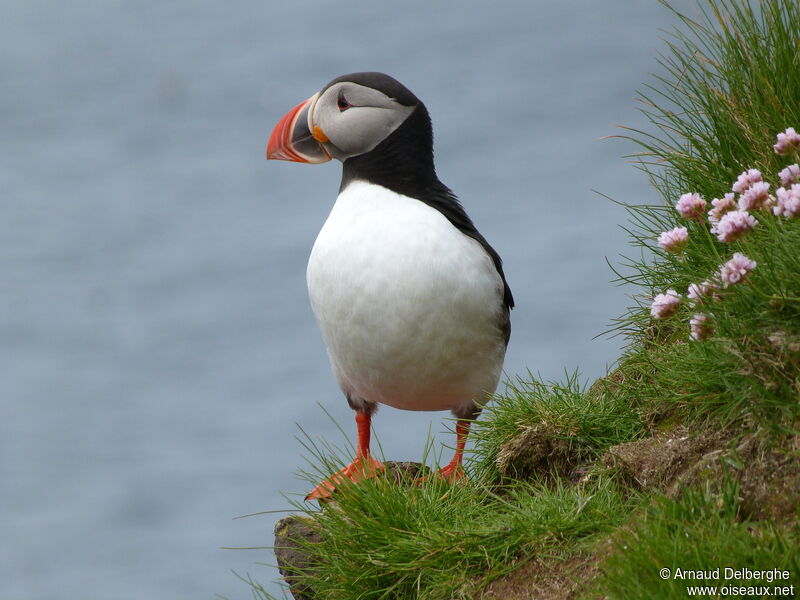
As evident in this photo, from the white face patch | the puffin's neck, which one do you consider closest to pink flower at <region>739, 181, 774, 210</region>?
the puffin's neck

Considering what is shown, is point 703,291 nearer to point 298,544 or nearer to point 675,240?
point 675,240

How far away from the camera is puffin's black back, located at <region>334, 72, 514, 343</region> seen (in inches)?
190

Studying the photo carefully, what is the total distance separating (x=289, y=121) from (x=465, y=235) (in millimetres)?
934

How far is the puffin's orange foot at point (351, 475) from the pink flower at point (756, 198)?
64.8 inches

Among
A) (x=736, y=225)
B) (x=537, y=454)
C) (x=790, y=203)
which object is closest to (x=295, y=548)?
(x=537, y=454)

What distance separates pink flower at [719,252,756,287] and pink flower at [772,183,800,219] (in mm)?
179

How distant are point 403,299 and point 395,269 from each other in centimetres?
12

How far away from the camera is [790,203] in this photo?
326 centimetres

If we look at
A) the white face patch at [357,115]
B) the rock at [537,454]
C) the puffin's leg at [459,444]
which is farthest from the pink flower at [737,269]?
the white face patch at [357,115]

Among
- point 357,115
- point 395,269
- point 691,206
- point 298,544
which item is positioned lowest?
point 298,544

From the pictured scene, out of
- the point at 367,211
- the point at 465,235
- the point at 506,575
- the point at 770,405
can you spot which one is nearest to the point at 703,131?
the point at 465,235

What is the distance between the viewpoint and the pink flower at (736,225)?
334 centimetres

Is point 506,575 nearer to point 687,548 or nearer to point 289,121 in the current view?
point 687,548

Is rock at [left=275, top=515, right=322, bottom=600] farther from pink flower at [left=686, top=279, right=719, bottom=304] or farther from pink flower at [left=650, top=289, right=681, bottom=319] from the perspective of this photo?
pink flower at [left=686, top=279, right=719, bottom=304]
